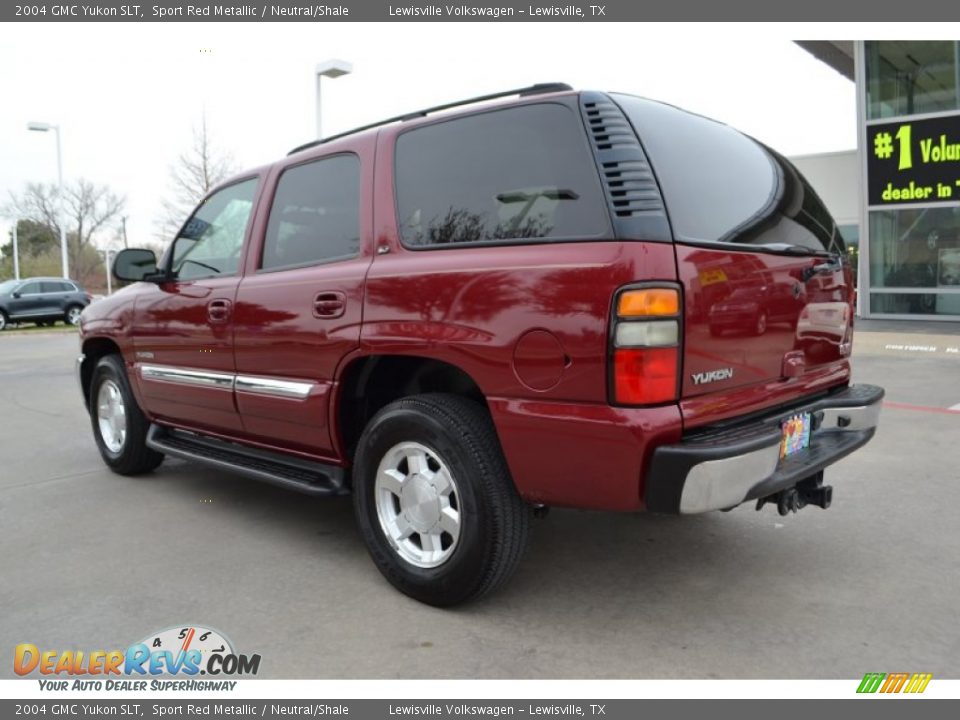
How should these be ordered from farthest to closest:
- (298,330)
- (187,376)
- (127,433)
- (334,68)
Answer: (334,68) → (127,433) → (187,376) → (298,330)

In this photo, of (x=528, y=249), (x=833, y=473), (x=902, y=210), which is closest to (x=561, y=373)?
(x=528, y=249)

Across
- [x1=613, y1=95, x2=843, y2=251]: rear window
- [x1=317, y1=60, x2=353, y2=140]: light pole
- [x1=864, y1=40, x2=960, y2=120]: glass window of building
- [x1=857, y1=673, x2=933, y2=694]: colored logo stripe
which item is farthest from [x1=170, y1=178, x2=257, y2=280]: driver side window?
[x1=864, y1=40, x2=960, y2=120]: glass window of building

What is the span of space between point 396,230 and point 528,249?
2.45 feet

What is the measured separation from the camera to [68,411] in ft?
26.3

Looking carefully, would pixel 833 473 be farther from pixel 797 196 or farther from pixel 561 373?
pixel 561 373

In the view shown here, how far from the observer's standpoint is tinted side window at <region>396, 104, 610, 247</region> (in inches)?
107

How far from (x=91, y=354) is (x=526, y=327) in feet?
13.2

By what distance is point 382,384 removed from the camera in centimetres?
348

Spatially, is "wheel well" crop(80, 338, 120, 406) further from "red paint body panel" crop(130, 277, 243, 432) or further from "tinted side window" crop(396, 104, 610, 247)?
"tinted side window" crop(396, 104, 610, 247)

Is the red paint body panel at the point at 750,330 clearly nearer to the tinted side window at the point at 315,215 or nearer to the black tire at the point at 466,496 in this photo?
the black tire at the point at 466,496

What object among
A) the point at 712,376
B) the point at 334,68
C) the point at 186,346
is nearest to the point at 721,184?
the point at 712,376

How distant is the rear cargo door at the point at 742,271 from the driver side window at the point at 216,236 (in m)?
2.25

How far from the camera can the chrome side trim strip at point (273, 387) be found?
3.55 metres

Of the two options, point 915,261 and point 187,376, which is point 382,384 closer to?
point 187,376
